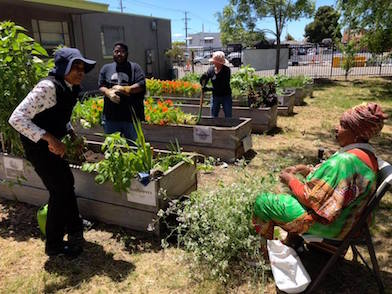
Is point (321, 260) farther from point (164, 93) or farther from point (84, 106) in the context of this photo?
point (164, 93)

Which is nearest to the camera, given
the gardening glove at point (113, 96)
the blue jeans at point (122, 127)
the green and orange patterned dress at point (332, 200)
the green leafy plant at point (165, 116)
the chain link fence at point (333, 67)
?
the green and orange patterned dress at point (332, 200)

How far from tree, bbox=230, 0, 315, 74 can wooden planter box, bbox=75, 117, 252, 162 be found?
12.3 meters

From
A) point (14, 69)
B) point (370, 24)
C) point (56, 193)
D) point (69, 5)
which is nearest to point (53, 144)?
point (56, 193)

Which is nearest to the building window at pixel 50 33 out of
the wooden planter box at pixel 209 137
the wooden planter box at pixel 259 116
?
the wooden planter box at pixel 259 116

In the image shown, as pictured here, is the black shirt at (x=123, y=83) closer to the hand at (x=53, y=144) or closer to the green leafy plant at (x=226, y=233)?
the hand at (x=53, y=144)

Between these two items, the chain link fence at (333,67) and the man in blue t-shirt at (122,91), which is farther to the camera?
the chain link fence at (333,67)

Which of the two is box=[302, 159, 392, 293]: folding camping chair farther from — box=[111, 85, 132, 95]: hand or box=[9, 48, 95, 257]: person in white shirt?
box=[111, 85, 132, 95]: hand

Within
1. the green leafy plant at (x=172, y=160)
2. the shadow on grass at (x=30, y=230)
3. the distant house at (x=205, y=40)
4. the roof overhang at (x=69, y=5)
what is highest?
the distant house at (x=205, y=40)

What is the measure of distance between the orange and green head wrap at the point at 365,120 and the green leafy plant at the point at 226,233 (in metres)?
0.97

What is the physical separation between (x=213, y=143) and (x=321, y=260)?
112 inches

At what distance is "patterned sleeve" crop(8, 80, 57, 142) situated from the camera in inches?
101

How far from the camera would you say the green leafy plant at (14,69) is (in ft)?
11.4

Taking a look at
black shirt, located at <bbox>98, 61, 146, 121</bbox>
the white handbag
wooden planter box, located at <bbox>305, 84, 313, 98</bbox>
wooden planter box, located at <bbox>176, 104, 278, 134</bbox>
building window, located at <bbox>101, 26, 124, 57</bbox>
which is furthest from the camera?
building window, located at <bbox>101, 26, 124, 57</bbox>

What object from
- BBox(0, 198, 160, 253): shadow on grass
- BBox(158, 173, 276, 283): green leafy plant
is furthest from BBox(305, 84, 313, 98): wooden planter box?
BBox(0, 198, 160, 253): shadow on grass
